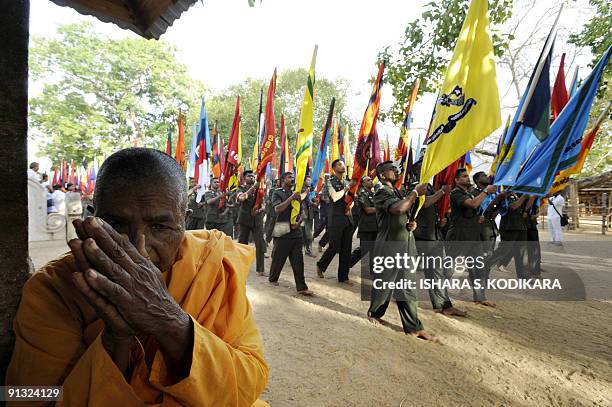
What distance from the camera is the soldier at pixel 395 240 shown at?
4039 mm

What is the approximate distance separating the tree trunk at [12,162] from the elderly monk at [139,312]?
36cm

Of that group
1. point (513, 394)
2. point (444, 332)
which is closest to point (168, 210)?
point (513, 394)

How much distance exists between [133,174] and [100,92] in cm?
2504

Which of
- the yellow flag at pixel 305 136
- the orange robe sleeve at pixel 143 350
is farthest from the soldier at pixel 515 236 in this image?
the orange robe sleeve at pixel 143 350

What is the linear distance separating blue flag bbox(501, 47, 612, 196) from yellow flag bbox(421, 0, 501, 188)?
1.69 meters

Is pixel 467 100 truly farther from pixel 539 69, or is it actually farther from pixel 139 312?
pixel 139 312

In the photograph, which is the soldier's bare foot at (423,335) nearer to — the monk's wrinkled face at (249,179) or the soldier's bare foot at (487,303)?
the soldier's bare foot at (487,303)

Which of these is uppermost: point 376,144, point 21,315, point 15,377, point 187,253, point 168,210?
point 376,144

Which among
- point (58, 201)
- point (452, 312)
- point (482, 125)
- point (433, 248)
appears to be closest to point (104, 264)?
point (482, 125)

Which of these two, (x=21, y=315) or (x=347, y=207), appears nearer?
(x=21, y=315)

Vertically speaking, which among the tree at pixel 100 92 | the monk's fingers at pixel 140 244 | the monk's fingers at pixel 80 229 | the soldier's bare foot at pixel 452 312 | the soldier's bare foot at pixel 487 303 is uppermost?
the tree at pixel 100 92

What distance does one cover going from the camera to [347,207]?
21.8 ft

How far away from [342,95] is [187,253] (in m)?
27.8

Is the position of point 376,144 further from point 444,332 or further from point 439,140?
point 444,332
